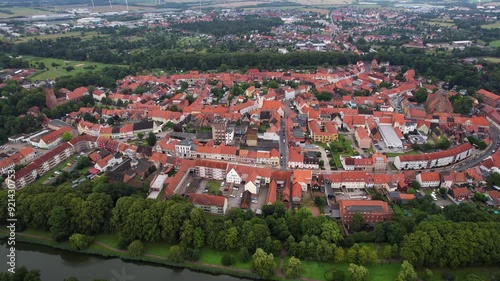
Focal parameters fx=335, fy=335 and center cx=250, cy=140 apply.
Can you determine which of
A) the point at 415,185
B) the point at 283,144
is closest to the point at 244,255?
the point at 415,185

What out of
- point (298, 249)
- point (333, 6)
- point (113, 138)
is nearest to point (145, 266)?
point (298, 249)

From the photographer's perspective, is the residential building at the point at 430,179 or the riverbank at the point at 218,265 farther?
the residential building at the point at 430,179

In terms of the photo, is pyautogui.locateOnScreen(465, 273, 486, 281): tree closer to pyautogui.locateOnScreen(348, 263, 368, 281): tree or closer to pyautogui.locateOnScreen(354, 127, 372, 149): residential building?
pyautogui.locateOnScreen(348, 263, 368, 281): tree

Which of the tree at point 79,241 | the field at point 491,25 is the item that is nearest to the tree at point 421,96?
the tree at point 79,241

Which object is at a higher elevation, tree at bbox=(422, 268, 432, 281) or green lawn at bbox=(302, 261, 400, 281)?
tree at bbox=(422, 268, 432, 281)

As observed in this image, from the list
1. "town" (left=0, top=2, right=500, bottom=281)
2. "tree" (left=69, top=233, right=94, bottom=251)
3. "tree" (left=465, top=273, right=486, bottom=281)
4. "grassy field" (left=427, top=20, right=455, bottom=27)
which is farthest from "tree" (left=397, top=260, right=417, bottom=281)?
"grassy field" (left=427, top=20, right=455, bottom=27)

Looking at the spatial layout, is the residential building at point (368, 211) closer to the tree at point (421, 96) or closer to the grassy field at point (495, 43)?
the tree at point (421, 96)
